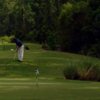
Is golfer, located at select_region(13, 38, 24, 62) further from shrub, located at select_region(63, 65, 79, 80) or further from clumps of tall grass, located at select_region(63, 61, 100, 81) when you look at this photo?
shrub, located at select_region(63, 65, 79, 80)

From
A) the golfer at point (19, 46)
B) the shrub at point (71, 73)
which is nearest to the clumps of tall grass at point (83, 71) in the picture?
the shrub at point (71, 73)

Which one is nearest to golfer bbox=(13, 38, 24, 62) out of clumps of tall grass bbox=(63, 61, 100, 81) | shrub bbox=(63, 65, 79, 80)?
clumps of tall grass bbox=(63, 61, 100, 81)

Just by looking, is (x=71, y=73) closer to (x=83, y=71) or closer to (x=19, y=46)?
(x=83, y=71)

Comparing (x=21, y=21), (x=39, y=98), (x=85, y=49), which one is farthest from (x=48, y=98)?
(x=21, y=21)

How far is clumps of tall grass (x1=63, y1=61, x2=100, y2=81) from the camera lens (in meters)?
16.3

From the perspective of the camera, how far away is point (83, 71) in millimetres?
16391

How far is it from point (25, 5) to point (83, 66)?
87.4 m

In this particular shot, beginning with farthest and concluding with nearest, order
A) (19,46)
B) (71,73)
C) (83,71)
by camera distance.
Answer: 1. (19,46)
2. (71,73)
3. (83,71)

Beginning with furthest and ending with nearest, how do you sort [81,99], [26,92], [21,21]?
[21,21], [26,92], [81,99]

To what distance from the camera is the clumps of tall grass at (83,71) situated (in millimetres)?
16266

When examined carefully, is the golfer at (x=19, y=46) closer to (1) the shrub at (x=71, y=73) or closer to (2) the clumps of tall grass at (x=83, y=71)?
(2) the clumps of tall grass at (x=83, y=71)

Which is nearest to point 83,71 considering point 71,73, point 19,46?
point 71,73

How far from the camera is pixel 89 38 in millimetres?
47969

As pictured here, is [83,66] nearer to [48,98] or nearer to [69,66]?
[69,66]
